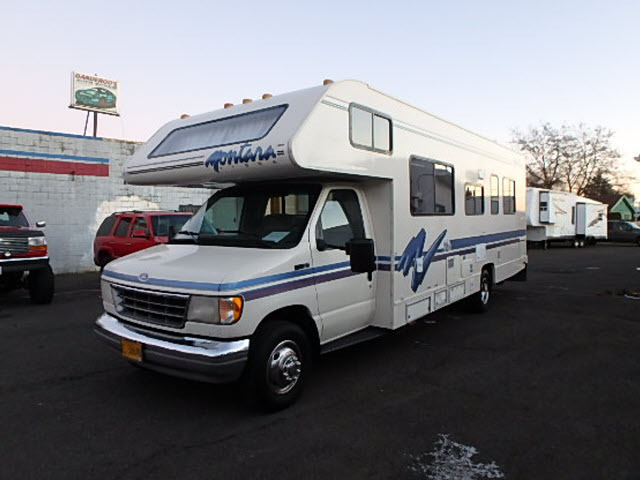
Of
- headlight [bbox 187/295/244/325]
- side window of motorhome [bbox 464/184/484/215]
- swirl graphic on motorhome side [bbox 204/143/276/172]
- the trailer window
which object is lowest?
headlight [bbox 187/295/244/325]

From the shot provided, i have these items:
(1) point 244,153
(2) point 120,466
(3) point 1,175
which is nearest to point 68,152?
(3) point 1,175

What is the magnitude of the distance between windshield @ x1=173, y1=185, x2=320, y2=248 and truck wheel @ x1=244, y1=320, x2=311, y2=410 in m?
0.80

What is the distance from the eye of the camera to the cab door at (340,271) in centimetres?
450

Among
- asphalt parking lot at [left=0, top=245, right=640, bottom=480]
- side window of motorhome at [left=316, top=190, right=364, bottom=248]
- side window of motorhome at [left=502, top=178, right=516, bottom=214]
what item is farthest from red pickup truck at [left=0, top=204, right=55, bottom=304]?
side window of motorhome at [left=502, top=178, right=516, bottom=214]

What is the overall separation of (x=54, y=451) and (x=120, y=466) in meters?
0.62

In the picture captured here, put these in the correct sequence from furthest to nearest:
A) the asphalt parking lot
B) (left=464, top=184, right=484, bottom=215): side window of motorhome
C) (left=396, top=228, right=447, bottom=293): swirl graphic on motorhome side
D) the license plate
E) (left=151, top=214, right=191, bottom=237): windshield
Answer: (left=151, top=214, right=191, bottom=237): windshield
(left=464, top=184, right=484, bottom=215): side window of motorhome
(left=396, top=228, right=447, bottom=293): swirl graphic on motorhome side
the license plate
the asphalt parking lot

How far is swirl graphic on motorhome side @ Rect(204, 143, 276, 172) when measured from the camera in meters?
4.14

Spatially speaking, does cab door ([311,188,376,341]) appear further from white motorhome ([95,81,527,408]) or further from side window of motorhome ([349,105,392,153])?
side window of motorhome ([349,105,392,153])

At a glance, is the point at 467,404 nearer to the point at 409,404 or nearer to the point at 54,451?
the point at 409,404

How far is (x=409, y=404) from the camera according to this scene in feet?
14.2

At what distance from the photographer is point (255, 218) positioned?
15.5 ft

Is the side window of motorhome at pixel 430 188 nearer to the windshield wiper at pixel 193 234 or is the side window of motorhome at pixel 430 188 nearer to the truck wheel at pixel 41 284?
the windshield wiper at pixel 193 234

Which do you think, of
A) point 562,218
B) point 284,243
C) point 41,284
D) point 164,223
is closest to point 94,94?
point 164,223

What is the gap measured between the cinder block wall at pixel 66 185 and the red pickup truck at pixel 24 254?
4.95 meters
